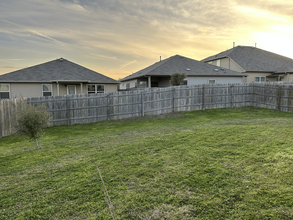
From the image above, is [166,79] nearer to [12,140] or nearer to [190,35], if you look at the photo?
[190,35]

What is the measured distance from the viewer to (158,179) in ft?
14.5

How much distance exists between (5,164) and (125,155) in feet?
11.4

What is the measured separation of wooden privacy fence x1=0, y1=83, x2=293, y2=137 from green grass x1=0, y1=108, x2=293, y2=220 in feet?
16.6

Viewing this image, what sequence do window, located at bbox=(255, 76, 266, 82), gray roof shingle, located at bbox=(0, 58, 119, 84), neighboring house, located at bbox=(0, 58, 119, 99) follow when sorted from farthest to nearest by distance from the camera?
window, located at bbox=(255, 76, 266, 82), gray roof shingle, located at bbox=(0, 58, 119, 84), neighboring house, located at bbox=(0, 58, 119, 99)

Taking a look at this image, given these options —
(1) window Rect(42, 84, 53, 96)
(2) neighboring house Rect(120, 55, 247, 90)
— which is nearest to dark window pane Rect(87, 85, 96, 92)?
(1) window Rect(42, 84, 53, 96)

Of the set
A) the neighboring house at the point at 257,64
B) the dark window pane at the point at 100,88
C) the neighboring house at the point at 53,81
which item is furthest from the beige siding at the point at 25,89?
the neighboring house at the point at 257,64

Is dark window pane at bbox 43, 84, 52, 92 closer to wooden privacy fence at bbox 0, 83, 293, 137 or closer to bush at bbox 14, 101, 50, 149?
wooden privacy fence at bbox 0, 83, 293, 137

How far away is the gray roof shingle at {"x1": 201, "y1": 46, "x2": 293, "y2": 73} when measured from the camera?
3112 cm

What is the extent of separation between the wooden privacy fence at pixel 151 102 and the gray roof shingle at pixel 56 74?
8.19 meters

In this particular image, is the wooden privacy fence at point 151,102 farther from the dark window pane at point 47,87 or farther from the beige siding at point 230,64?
the beige siding at point 230,64

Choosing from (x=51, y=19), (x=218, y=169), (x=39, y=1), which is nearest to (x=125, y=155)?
(x=218, y=169)

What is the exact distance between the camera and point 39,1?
15445 mm

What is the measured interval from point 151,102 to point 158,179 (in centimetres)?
1063

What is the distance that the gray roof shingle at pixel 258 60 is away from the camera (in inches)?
1225
